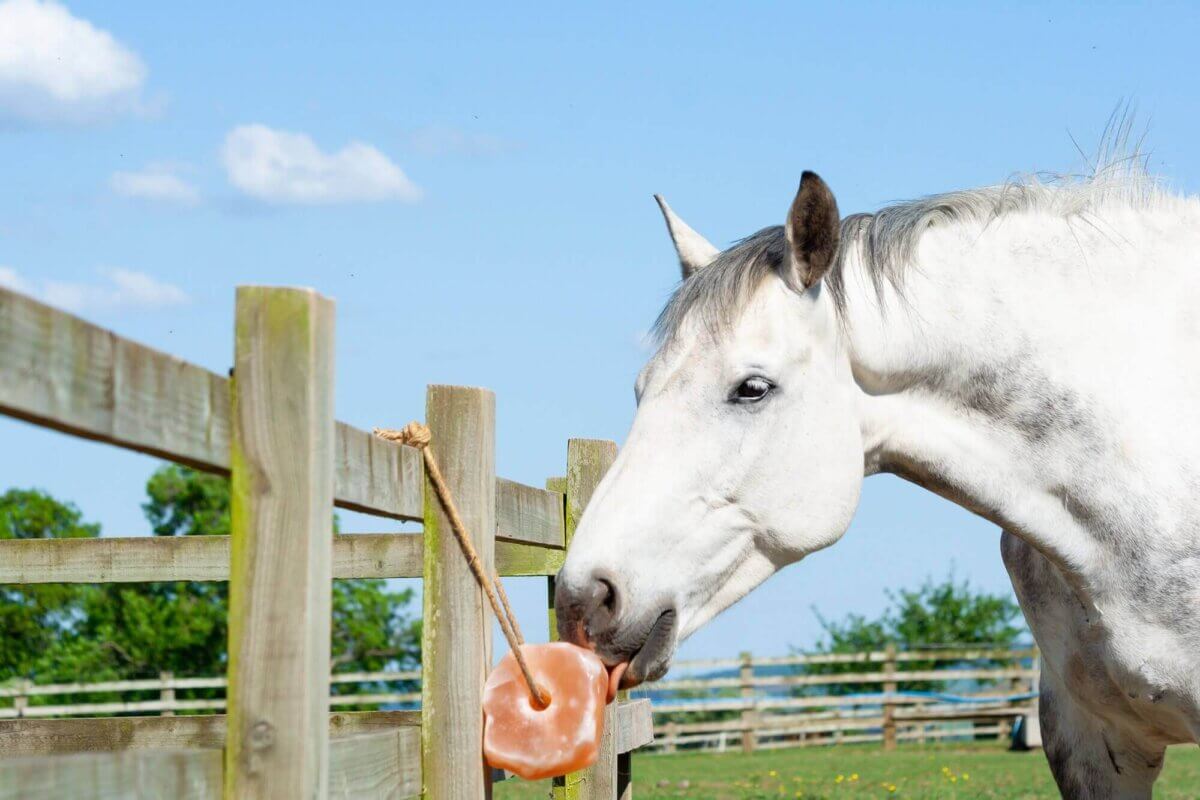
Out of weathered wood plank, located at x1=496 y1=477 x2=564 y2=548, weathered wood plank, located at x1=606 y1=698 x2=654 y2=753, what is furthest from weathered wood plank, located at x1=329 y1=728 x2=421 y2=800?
weathered wood plank, located at x1=606 y1=698 x2=654 y2=753

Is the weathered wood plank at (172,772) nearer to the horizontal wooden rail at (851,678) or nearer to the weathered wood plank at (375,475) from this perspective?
the weathered wood plank at (375,475)

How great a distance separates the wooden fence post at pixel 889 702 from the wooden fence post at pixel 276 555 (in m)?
20.3

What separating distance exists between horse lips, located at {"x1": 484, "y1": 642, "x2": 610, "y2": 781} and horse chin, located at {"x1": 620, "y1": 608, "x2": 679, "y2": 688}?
0.15m

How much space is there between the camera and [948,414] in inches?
132

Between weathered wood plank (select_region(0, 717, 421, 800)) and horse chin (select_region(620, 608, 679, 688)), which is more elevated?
horse chin (select_region(620, 608, 679, 688))

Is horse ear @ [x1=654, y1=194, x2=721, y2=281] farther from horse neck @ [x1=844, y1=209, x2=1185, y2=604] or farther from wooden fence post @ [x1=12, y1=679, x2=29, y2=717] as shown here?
wooden fence post @ [x1=12, y1=679, x2=29, y2=717]

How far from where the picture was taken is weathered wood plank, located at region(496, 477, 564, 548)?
11.2 ft

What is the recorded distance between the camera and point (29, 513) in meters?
36.2

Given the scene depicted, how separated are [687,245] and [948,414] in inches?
36.2

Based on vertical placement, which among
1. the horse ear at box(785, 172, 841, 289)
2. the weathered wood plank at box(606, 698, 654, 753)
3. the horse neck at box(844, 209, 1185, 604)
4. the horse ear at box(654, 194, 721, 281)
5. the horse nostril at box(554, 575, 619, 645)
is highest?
the horse ear at box(654, 194, 721, 281)

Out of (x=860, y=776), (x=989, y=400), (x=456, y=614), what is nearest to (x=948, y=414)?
(x=989, y=400)

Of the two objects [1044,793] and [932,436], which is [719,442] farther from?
[1044,793]

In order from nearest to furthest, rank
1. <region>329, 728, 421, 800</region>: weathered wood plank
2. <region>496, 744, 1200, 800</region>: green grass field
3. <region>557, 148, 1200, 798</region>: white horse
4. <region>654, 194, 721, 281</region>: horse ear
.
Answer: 1. <region>329, 728, 421, 800</region>: weathered wood plank
2. <region>557, 148, 1200, 798</region>: white horse
3. <region>654, 194, 721, 281</region>: horse ear
4. <region>496, 744, 1200, 800</region>: green grass field

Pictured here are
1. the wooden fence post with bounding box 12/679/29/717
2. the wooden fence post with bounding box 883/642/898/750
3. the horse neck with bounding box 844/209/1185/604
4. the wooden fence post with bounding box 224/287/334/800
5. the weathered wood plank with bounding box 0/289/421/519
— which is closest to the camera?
the weathered wood plank with bounding box 0/289/421/519
